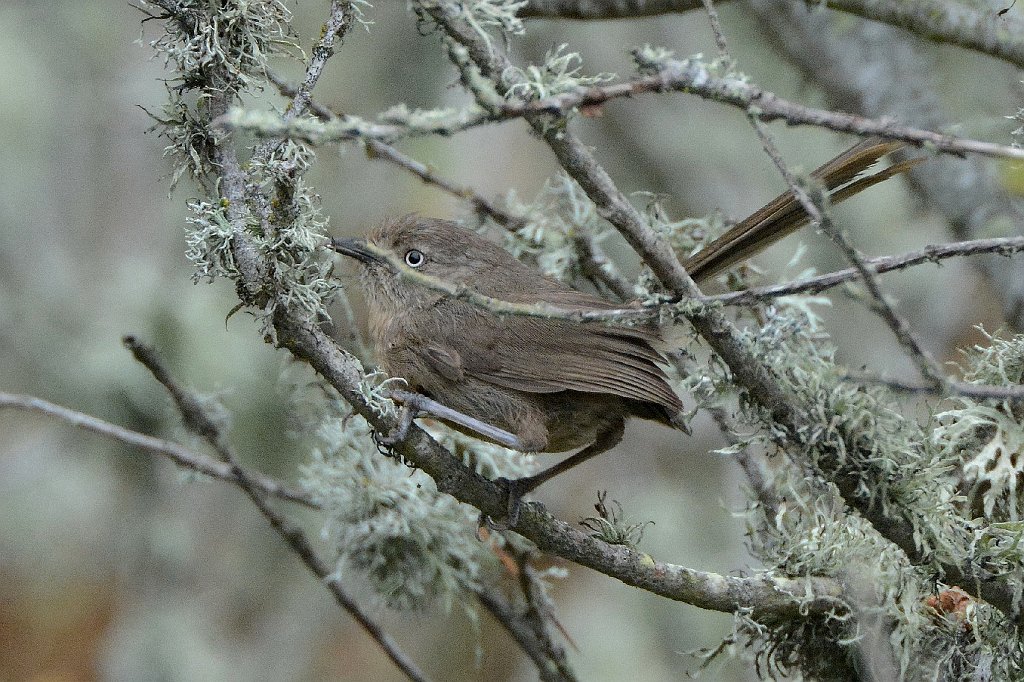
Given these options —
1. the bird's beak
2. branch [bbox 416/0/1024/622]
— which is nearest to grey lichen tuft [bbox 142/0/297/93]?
branch [bbox 416/0/1024/622]

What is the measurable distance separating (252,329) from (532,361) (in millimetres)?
3092

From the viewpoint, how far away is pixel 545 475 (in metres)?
3.20

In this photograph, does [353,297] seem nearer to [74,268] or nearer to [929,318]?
[74,268]

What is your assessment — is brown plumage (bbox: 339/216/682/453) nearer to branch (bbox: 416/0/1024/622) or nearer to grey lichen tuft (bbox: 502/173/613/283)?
grey lichen tuft (bbox: 502/173/613/283)

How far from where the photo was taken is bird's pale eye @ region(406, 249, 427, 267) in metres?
3.88

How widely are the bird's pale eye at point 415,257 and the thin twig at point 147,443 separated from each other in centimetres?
96

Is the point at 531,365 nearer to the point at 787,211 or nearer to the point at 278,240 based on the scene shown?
the point at 787,211

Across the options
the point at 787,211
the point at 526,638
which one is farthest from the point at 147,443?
the point at 787,211

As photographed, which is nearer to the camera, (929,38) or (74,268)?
(929,38)

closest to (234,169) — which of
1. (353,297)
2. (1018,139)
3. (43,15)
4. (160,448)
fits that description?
(160,448)

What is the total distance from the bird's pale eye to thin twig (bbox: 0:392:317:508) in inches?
37.9

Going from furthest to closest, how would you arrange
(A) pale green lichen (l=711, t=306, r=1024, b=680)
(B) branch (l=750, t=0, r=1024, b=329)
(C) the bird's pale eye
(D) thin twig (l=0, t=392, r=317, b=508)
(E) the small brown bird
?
(B) branch (l=750, t=0, r=1024, b=329) < (C) the bird's pale eye < (D) thin twig (l=0, t=392, r=317, b=508) < (E) the small brown bird < (A) pale green lichen (l=711, t=306, r=1024, b=680)

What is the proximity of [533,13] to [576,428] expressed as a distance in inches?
61.7

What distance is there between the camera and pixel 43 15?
7086 mm
